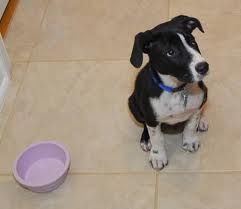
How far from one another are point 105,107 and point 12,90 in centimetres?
50

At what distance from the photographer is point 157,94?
1801 mm

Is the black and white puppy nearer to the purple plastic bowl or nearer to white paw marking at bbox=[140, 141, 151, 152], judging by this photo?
white paw marking at bbox=[140, 141, 151, 152]

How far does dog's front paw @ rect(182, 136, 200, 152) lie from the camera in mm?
2021

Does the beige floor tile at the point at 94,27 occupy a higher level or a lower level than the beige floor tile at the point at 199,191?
higher

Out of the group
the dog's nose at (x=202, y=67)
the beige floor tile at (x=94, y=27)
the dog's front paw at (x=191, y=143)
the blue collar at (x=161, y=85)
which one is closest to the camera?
the dog's nose at (x=202, y=67)

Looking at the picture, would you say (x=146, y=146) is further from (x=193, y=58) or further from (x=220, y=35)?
(x=220, y=35)

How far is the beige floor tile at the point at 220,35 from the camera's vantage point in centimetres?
246

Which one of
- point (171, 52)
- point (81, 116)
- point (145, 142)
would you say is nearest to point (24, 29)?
point (81, 116)

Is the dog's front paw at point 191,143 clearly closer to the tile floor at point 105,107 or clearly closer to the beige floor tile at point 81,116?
the tile floor at point 105,107

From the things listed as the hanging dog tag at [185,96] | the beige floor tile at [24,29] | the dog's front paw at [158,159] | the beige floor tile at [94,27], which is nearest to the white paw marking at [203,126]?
the dog's front paw at [158,159]

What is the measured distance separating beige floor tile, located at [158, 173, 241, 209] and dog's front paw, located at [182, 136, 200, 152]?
12cm

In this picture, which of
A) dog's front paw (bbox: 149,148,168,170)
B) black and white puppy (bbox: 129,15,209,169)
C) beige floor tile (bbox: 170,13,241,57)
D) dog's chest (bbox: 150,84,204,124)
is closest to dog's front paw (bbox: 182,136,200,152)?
black and white puppy (bbox: 129,15,209,169)

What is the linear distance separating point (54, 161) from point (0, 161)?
246mm

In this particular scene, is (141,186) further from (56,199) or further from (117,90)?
(117,90)
